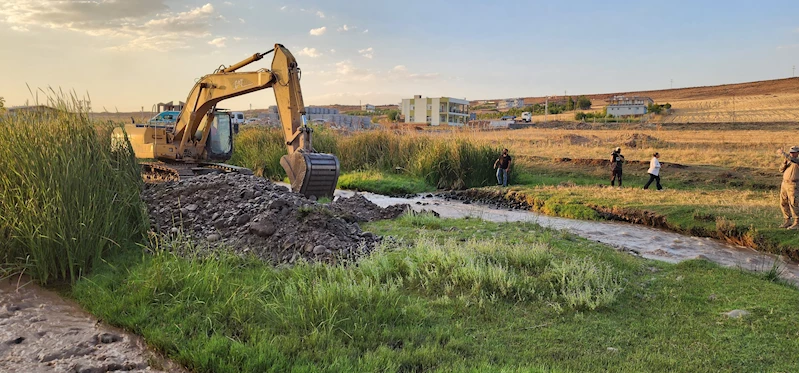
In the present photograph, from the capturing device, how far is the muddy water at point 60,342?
174 inches

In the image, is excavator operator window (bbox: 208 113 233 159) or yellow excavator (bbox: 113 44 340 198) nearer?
yellow excavator (bbox: 113 44 340 198)

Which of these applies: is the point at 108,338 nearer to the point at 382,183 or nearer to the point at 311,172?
the point at 311,172

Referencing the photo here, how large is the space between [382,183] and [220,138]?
260 inches

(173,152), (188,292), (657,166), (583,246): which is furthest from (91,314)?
(657,166)

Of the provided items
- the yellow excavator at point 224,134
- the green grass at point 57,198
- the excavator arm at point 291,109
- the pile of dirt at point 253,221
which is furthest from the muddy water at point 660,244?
the green grass at point 57,198

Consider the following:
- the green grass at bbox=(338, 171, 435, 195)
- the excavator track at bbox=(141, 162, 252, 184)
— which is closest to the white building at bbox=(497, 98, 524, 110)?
the green grass at bbox=(338, 171, 435, 195)

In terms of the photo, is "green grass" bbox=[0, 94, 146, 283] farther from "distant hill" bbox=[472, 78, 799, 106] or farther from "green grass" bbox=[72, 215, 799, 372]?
"distant hill" bbox=[472, 78, 799, 106]

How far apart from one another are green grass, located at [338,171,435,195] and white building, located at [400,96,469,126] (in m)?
56.1

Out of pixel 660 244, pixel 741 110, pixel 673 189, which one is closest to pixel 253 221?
pixel 660 244

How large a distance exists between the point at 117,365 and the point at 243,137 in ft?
70.2

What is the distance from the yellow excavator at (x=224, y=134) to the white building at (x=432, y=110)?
6323 centimetres

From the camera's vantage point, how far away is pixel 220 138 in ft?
50.6

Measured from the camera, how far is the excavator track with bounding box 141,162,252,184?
46.0ft

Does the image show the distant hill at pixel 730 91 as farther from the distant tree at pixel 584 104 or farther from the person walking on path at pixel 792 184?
the person walking on path at pixel 792 184
